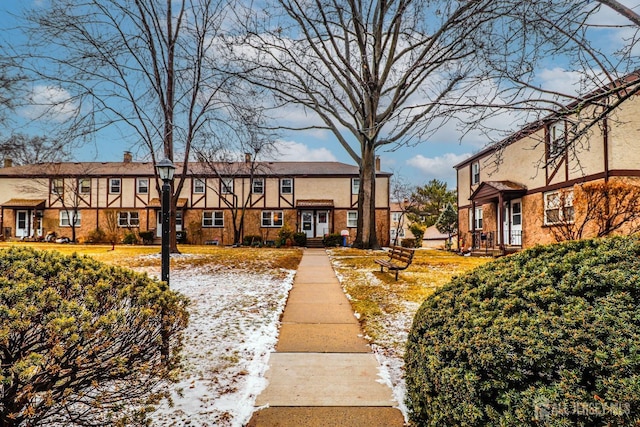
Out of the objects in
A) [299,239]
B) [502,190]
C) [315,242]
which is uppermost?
[502,190]

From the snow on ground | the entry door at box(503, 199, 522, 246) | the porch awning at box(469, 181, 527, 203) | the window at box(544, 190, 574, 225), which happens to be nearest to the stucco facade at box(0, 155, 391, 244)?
the porch awning at box(469, 181, 527, 203)

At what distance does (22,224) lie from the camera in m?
31.5

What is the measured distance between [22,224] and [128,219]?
9.82 meters

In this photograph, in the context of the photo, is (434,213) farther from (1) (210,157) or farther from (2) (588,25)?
(2) (588,25)

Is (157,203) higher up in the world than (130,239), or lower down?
higher up

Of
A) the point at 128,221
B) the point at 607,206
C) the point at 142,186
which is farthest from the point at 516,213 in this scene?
the point at 128,221

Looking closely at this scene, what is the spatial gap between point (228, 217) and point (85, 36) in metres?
18.5

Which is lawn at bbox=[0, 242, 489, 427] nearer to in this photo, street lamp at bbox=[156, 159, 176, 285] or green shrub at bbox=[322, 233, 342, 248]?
street lamp at bbox=[156, 159, 176, 285]

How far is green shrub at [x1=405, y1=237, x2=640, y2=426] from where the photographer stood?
158 cm

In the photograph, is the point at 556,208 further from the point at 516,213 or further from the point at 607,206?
the point at 516,213

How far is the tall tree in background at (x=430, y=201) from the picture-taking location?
41438 mm

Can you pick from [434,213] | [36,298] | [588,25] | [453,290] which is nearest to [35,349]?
[36,298]

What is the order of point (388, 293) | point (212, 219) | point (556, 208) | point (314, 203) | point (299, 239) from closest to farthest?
point (388, 293), point (556, 208), point (299, 239), point (314, 203), point (212, 219)

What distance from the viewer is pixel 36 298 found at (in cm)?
228
